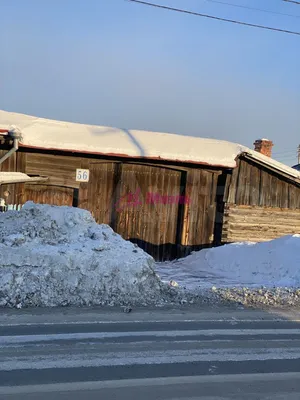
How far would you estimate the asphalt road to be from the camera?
3.86 m

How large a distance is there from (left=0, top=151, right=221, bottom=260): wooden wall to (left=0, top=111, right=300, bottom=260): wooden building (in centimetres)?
3

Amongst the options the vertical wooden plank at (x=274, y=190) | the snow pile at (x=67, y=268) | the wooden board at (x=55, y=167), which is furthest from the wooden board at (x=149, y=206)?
the snow pile at (x=67, y=268)

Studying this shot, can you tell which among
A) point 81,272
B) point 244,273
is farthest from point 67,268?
point 244,273

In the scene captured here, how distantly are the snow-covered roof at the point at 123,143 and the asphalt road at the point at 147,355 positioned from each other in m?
6.58

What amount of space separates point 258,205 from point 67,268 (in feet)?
30.1

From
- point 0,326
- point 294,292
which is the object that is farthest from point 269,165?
point 0,326

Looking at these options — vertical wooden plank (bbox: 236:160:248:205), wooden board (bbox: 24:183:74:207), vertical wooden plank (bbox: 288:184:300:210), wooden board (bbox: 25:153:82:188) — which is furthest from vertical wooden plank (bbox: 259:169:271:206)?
wooden board (bbox: 24:183:74:207)

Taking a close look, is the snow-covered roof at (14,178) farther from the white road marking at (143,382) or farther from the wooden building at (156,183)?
the white road marking at (143,382)

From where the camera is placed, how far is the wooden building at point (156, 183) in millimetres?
12164

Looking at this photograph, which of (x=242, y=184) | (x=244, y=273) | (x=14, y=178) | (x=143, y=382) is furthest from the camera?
(x=242, y=184)

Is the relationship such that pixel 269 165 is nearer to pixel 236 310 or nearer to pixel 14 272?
pixel 236 310

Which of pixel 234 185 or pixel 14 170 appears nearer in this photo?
pixel 14 170

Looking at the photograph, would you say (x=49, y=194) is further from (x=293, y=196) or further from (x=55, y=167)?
(x=293, y=196)

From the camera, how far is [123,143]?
12.9 meters
